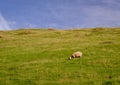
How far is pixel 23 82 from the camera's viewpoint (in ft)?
85.0

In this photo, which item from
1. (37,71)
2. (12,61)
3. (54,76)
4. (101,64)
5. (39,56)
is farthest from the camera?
(39,56)

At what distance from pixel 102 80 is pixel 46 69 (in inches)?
288

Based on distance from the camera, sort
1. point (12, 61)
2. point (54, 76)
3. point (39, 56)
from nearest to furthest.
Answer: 1. point (54, 76)
2. point (12, 61)
3. point (39, 56)

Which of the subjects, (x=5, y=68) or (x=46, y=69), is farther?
(x=5, y=68)

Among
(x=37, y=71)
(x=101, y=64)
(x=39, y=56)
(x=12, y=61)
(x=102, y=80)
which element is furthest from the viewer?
(x=39, y=56)

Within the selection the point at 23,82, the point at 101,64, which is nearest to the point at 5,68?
the point at 23,82

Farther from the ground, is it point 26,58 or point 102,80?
point 26,58

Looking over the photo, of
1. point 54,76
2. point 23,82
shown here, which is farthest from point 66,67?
point 23,82

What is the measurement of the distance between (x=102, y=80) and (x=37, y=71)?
7.60 m

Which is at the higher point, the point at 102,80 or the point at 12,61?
the point at 12,61

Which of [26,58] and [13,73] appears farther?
[26,58]

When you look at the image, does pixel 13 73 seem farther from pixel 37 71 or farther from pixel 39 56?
pixel 39 56

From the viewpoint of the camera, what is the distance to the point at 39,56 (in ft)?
135

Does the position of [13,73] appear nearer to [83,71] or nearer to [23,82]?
[23,82]
